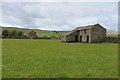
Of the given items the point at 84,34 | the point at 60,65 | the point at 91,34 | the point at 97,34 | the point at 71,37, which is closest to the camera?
the point at 60,65

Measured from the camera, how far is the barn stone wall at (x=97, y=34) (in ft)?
118

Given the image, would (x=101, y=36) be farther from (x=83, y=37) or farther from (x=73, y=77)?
(x=73, y=77)

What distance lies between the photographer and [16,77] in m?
5.16

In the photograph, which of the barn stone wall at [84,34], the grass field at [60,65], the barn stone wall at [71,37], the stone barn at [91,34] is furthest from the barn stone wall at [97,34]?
the grass field at [60,65]

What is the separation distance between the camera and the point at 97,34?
36625 millimetres

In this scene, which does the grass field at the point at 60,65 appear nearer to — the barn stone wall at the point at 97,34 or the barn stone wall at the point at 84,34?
the barn stone wall at the point at 97,34

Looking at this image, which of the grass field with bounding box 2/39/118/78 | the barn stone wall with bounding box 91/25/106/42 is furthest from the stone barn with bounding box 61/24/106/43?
the grass field with bounding box 2/39/118/78

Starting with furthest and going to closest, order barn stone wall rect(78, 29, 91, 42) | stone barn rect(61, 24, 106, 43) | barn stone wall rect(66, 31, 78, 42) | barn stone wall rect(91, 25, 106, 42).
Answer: barn stone wall rect(66, 31, 78, 42)
barn stone wall rect(78, 29, 91, 42)
barn stone wall rect(91, 25, 106, 42)
stone barn rect(61, 24, 106, 43)

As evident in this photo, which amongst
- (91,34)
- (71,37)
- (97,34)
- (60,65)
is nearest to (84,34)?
(91,34)

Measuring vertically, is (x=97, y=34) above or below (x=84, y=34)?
below

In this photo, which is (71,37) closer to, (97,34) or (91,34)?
(91,34)

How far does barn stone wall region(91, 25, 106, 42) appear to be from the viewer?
36.0 meters

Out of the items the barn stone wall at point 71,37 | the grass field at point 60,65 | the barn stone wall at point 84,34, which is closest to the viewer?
the grass field at point 60,65

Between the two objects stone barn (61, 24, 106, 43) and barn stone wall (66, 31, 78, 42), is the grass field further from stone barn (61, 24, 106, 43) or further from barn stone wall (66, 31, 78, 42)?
barn stone wall (66, 31, 78, 42)
